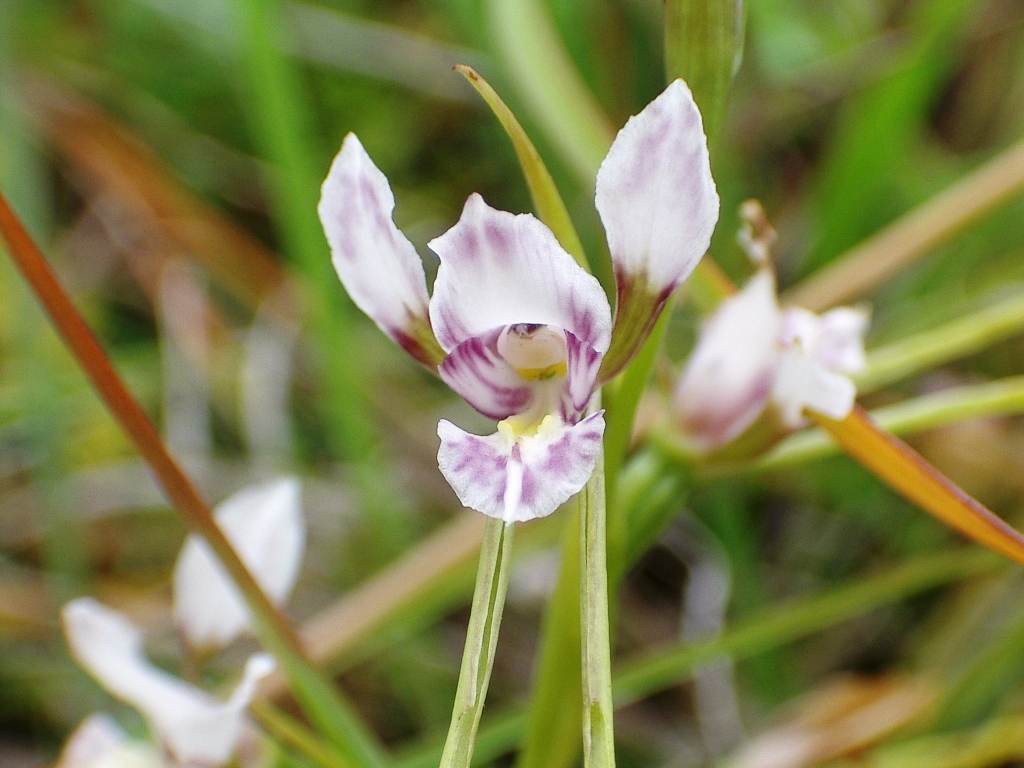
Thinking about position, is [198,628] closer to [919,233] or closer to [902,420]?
[902,420]

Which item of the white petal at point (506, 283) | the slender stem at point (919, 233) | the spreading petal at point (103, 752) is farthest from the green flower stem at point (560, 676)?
the slender stem at point (919, 233)

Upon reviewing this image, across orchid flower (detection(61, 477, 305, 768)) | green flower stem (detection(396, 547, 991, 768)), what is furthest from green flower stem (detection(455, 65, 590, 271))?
green flower stem (detection(396, 547, 991, 768))

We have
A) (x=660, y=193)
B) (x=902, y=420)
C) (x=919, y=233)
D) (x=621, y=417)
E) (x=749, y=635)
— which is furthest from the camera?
(x=919, y=233)

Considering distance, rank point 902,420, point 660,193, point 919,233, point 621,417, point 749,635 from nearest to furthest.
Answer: point 660,193
point 621,417
point 902,420
point 749,635
point 919,233

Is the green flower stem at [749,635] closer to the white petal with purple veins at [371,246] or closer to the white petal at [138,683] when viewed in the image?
the white petal at [138,683]

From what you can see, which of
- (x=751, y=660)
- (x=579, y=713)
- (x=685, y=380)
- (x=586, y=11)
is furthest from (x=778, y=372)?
(x=586, y=11)

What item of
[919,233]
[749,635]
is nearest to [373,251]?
[749,635]
